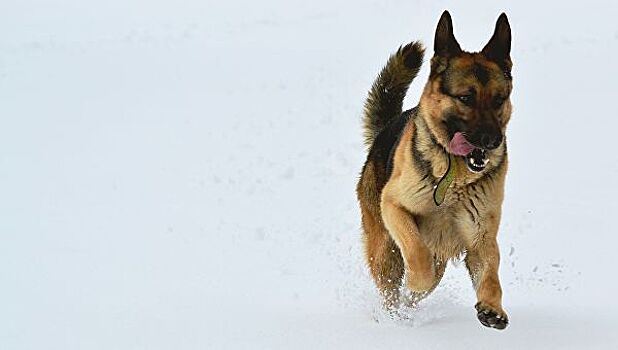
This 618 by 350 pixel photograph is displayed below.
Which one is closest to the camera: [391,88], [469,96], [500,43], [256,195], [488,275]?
[469,96]

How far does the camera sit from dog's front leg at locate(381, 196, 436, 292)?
428 centimetres

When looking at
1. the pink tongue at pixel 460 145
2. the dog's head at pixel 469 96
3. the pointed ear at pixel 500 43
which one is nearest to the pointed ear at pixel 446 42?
the dog's head at pixel 469 96

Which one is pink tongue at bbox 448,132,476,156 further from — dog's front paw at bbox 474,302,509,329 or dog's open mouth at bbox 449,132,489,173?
dog's front paw at bbox 474,302,509,329

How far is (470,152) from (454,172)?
14 centimetres

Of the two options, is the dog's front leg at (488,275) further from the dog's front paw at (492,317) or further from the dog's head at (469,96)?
the dog's head at (469,96)

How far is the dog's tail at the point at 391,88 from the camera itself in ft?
16.8

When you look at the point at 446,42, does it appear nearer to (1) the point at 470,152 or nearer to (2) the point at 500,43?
(2) the point at 500,43

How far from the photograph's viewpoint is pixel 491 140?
386 centimetres

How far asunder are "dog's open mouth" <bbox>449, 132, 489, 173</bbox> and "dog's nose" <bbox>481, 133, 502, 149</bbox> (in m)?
0.13

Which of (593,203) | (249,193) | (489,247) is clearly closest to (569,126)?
(593,203)

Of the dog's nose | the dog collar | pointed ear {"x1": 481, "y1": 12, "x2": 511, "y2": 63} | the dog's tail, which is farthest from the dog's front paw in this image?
the dog's tail

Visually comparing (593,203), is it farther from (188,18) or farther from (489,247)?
(188,18)

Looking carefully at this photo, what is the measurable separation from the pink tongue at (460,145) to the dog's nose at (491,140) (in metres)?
0.15

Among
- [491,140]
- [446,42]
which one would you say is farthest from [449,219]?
[446,42]
